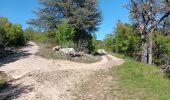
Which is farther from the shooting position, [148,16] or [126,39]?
[126,39]

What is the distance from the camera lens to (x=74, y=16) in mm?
46844

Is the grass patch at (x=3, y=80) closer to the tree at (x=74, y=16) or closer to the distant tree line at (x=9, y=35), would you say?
the distant tree line at (x=9, y=35)

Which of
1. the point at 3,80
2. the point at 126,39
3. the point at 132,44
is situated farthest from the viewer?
the point at 126,39

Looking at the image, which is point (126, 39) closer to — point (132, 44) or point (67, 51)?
point (132, 44)

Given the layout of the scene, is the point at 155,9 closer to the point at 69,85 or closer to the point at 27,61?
the point at 27,61

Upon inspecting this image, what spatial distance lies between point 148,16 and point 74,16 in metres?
13.4

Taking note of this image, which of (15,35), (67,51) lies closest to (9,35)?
(15,35)

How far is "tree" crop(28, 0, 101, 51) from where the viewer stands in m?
47.1

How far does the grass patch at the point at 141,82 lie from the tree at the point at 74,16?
65.2 feet

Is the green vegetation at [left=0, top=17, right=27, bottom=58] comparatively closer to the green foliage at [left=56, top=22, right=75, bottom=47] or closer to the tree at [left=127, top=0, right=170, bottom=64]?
the green foliage at [left=56, top=22, right=75, bottom=47]

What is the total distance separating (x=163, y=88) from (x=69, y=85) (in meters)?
5.59

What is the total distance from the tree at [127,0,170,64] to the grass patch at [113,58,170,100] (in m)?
8.88

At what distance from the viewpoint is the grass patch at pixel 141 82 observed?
18812mm

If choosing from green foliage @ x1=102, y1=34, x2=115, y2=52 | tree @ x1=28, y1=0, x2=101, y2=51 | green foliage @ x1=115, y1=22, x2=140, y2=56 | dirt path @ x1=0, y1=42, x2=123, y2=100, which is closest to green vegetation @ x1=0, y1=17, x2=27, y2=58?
tree @ x1=28, y1=0, x2=101, y2=51
